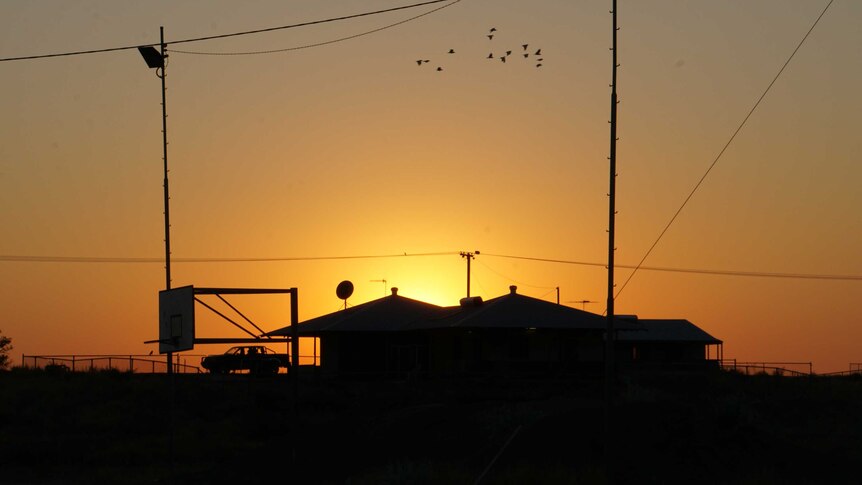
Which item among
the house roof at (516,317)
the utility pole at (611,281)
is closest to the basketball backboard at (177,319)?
the utility pole at (611,281)

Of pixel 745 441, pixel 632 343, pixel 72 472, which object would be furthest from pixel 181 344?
pixel 632 343

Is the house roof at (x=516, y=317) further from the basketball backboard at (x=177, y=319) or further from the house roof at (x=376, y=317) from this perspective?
the basketball backboard at (x=177, y=319)

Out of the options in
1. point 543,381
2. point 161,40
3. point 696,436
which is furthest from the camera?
point 543,381

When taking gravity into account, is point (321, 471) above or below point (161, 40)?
below

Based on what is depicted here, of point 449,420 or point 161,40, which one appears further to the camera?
point 161,40

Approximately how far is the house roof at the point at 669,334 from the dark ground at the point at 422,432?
28.4 metres

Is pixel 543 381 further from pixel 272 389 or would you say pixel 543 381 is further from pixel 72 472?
pixel 72 472

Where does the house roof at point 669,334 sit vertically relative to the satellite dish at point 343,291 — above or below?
below

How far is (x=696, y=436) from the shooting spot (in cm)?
3262

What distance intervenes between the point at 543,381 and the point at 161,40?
24602 mm

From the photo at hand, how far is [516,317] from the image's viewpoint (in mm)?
61969

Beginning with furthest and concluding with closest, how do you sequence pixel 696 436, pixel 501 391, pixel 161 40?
pixel 501 391 < pixel 161 40 < pixel 696 436

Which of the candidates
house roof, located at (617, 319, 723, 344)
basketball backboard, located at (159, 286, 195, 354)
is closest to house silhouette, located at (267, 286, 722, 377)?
house roof, located at (617, 319, 723, 344)

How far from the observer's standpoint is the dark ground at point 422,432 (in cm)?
3180
